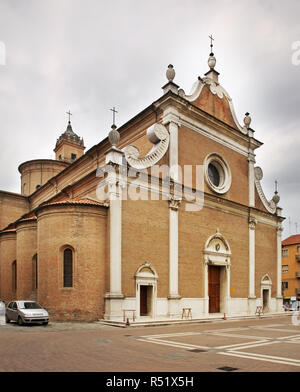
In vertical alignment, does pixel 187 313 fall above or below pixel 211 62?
below

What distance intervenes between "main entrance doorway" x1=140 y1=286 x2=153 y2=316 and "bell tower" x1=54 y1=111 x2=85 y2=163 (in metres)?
26.8

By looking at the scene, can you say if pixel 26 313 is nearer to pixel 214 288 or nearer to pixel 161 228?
pixel 161 228

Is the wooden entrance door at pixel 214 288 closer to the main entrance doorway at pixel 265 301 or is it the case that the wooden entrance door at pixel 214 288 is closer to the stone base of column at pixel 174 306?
the stone base of column at pixel 174 306

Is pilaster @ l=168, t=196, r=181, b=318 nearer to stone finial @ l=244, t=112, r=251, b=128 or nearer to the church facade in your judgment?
the church facade

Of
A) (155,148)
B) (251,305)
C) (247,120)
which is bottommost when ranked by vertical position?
(251,305)

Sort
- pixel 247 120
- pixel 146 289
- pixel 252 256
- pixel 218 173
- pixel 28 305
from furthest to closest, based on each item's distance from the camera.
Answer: pixel 247 120 → pixel 252 256 → pixel 218 173 → pixel 146 289 → pixel 28 305

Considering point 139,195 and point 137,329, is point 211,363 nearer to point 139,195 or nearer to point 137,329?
point 137,329

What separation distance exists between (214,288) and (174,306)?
517 cm

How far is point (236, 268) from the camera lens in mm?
28359

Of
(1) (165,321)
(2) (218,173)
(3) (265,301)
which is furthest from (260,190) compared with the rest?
(1) (165,321)

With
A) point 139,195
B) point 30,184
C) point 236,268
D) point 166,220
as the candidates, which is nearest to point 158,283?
point 166,220

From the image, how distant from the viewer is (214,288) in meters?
26.7
